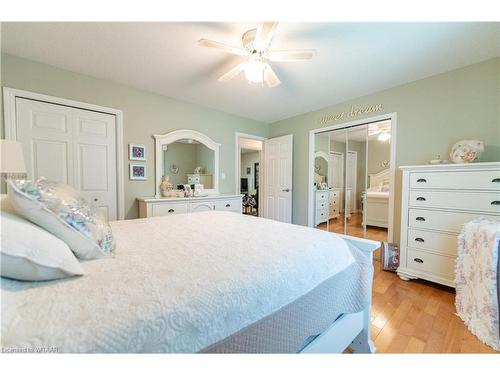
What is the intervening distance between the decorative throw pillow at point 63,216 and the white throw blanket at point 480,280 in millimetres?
2354

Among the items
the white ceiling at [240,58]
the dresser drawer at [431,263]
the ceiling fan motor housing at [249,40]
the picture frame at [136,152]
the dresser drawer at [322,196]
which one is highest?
the white ceiling at [240,58]

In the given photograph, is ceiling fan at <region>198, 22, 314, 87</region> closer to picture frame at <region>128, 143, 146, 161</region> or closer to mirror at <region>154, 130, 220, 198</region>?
mirror at <region>154, 130, 220, 198</region>

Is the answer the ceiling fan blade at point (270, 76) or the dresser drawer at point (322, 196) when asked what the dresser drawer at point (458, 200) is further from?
the ceiling fan blade at point (270, 76)

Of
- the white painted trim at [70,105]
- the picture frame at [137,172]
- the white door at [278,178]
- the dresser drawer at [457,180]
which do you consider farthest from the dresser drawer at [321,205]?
the white painted trim at [70,105]

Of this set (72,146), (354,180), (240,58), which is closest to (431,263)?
(354,180)

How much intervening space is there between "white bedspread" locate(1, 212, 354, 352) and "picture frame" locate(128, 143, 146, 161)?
1935mm

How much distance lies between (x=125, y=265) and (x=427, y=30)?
2.59 m

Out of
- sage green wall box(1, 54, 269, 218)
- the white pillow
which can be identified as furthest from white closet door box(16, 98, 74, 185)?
the white pillow

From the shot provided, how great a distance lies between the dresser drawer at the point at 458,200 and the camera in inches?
66.9

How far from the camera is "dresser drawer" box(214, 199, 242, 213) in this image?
3.12m

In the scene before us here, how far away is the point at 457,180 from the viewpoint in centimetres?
185

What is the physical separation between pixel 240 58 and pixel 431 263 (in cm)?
283

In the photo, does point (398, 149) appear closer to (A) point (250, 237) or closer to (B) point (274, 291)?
(A) point (250, 237)

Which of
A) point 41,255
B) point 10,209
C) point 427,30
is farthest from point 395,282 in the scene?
point 10,209
